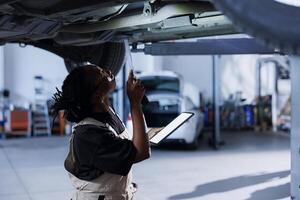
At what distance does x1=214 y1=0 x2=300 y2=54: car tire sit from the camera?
1.41 meters

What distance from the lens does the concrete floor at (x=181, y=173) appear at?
5.16m

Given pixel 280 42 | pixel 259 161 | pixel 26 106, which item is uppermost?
pixel 280 42

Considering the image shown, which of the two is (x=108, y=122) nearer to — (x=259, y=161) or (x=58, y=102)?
(x=58, y=102)

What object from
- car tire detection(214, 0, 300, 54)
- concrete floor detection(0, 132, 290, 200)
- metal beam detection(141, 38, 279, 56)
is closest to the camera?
car tire detection(214, 0, 300, 54)

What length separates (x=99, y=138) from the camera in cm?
195

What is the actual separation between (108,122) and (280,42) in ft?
3.24

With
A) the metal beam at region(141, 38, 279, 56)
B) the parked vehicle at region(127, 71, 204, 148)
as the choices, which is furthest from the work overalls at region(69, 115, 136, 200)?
the parked vehicle at region(127, 71, 204, 148)

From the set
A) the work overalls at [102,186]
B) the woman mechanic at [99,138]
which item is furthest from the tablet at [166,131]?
the work overalls at [102,186]

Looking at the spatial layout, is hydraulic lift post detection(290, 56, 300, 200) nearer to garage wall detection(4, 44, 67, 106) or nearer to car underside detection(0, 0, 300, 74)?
car underside detection(0, 0, 300, 74)

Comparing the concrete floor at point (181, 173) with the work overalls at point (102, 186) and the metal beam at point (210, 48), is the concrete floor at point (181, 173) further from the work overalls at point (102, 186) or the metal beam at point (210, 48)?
the work overalls at point (102, 186)

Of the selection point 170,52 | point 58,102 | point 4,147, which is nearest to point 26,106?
point 4,147

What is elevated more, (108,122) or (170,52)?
(170,52)

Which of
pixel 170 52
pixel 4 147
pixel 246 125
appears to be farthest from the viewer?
pixel 246 125

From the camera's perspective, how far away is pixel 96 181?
2.04 metres
